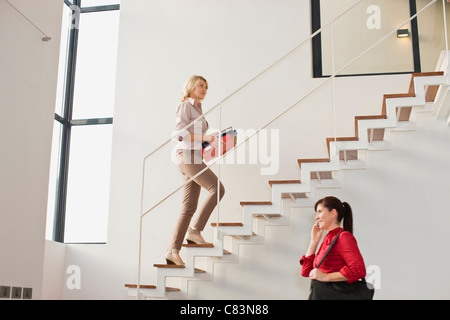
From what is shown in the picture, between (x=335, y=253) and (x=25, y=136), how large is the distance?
2435mm

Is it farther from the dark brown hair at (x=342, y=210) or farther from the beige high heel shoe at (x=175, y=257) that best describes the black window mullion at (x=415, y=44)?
the dark brown hair at (x=342, y=210)

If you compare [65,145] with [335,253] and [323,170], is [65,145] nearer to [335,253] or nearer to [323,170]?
[323,170]

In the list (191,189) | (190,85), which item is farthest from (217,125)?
(191,189)

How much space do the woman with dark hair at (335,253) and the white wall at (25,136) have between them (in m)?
2.04

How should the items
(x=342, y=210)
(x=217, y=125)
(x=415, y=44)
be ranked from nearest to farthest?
1. (x=342, y=210)
2. (x=415, y=44)
3. (x=217, y=125)

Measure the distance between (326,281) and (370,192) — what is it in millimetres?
2219

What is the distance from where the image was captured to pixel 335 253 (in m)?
3.36

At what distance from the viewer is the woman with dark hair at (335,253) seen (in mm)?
3236

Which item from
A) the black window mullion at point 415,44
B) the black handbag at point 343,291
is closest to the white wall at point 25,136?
the black handbag at point 343,291

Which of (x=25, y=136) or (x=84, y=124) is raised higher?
(x=84, y=124)

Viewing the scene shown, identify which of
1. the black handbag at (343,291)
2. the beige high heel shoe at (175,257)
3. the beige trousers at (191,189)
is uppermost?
the beige trousers at (191,189)

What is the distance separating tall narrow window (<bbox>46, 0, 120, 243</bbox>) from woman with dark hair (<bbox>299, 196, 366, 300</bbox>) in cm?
348

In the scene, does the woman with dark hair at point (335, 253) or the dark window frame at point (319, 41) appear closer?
the woman with dark hair at point (335, 253)

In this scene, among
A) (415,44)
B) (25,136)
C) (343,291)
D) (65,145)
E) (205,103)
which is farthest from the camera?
(65,145)
